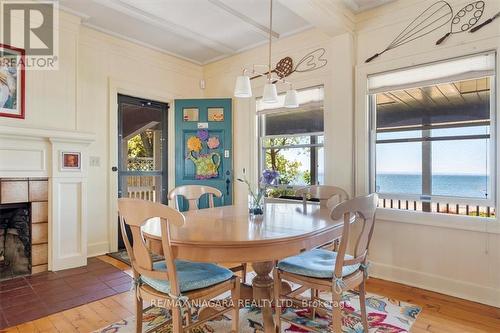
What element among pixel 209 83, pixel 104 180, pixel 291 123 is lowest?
pixel 104 180

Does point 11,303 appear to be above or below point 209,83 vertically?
below

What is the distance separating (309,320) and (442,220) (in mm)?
1504

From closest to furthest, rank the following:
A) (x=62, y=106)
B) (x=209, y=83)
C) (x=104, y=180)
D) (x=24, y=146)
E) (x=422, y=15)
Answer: (x=422, y=15)
(x=24, y=146)
(x=62, y=106)
(x=104, y=180)
(x=209, y=83)

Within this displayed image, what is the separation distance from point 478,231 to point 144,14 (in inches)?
149

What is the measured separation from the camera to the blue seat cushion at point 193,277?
1.55 metres

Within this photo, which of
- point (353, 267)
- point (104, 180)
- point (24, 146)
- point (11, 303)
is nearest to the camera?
point (353, 267)

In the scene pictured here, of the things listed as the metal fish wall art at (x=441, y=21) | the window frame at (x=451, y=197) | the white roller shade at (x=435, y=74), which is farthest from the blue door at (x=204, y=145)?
the metal fish wall art at (x=441, y=21)

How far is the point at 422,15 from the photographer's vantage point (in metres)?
2.71

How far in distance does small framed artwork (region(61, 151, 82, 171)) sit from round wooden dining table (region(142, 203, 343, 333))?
70.9 inches

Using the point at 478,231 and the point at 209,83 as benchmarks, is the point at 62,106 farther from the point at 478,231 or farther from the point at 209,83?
the point at 478,231

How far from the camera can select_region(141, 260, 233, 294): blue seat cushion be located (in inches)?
60.9

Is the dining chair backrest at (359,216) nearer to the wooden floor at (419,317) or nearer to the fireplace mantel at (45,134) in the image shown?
the wooden floor at (419,317)

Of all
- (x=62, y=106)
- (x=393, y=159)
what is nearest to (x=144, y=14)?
(x=62, y=106)

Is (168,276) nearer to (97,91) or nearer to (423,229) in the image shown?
(423,229)
